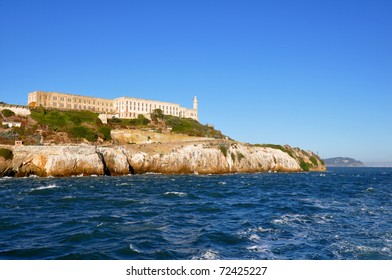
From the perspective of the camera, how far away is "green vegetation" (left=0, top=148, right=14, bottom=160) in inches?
2532

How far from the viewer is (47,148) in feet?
224

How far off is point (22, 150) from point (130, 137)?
39.3 m

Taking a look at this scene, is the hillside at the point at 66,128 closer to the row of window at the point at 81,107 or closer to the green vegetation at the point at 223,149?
the row of window at the point at 81,107

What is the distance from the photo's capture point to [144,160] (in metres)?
80.4

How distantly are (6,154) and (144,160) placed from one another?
89.9 feet

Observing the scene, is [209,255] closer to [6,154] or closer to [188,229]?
[188,229]

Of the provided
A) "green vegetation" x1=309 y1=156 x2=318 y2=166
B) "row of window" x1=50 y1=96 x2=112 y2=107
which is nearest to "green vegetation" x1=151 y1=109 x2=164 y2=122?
"row of window" x1=50 y1=96 x2=112 y2=107

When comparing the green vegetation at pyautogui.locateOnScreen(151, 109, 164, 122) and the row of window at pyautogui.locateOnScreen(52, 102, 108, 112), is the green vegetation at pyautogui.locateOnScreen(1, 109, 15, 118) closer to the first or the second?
the row of window at pyautogui.locateOnScreen(52, 102, 108, 112)

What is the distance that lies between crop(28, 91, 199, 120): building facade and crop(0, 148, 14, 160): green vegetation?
2387 inches

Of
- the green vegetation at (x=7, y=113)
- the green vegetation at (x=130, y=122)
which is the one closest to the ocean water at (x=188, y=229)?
the green vegetation at (x=7, y=113)

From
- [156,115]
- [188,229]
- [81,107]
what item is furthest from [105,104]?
[188,229]

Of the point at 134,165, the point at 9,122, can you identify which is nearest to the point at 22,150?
the point at 134,165

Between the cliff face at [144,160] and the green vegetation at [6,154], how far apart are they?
60cm

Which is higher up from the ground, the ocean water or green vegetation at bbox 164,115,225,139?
green vegetation at bbox 164,115,225,139
